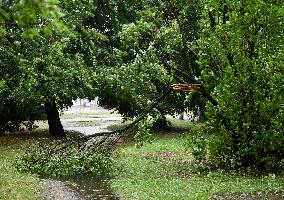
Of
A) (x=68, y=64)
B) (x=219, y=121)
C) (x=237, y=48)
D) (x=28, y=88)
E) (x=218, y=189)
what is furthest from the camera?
(x=68, y=64)

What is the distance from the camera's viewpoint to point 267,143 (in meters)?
14.8

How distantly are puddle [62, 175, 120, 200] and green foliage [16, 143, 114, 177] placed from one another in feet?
0.75

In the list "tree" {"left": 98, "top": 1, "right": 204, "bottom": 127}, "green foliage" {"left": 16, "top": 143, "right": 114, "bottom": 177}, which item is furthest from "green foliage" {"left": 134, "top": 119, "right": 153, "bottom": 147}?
"green foliage" {"left": 16, "top": 143, "right": 114, "bottom": 177}

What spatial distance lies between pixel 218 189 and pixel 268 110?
3313mm

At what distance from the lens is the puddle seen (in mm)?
13166

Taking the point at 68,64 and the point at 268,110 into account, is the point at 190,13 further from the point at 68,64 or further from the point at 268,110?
the point at 268,110

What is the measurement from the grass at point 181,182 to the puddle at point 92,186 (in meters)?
0.28

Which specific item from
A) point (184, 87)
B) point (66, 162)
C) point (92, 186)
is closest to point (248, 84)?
point (184, 87)

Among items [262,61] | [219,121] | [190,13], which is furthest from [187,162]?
[190,13]

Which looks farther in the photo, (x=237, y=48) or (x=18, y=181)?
(x=237, y=48)

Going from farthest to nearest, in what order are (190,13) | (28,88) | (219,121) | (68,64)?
(190,13), (68,64), (28,88), (219,121)

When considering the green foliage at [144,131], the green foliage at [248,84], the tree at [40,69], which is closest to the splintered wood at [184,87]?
the green foliage at [248,84]

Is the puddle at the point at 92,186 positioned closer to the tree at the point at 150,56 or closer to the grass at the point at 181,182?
the grass at the point at 181,182

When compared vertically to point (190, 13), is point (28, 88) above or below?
below
